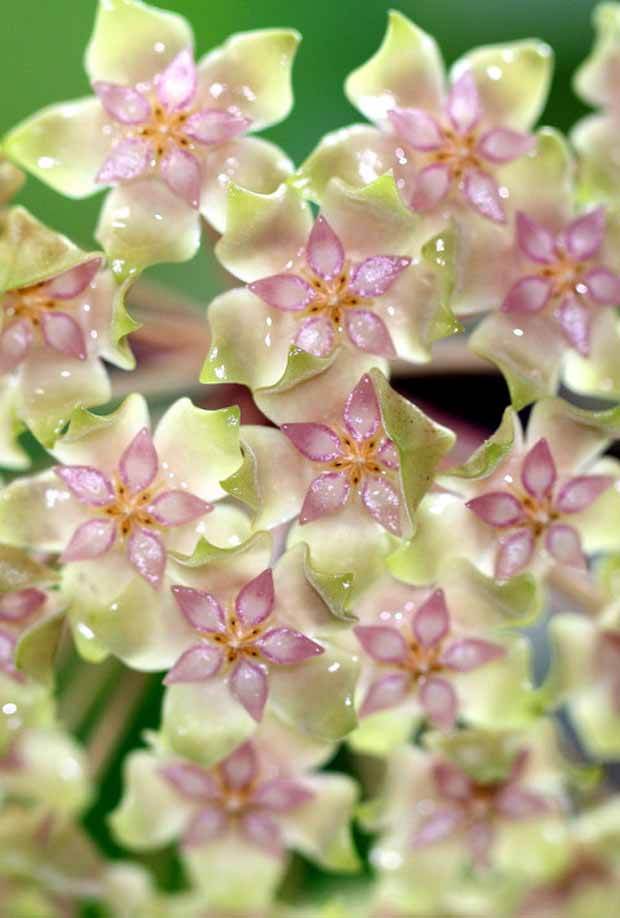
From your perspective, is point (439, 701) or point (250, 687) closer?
point (250, 687)

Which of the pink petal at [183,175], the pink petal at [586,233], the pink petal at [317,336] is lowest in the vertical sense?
the pink petal at [586,233]

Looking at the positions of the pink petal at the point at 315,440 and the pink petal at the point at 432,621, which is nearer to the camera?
the pink petal at the point at 315,440

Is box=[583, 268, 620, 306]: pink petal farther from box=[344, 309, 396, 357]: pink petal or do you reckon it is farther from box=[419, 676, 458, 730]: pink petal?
box=[419, 676, 458, 730]: pink petal

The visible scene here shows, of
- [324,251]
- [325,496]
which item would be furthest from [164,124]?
[325,496]

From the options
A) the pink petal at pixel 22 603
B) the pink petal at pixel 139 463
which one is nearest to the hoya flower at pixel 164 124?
the pink petal at pixel 139 463

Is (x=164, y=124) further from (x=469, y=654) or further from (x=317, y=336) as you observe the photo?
(x=469, y=654)

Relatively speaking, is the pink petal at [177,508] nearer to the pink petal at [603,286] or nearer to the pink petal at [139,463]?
the pink petal at [139,463]
